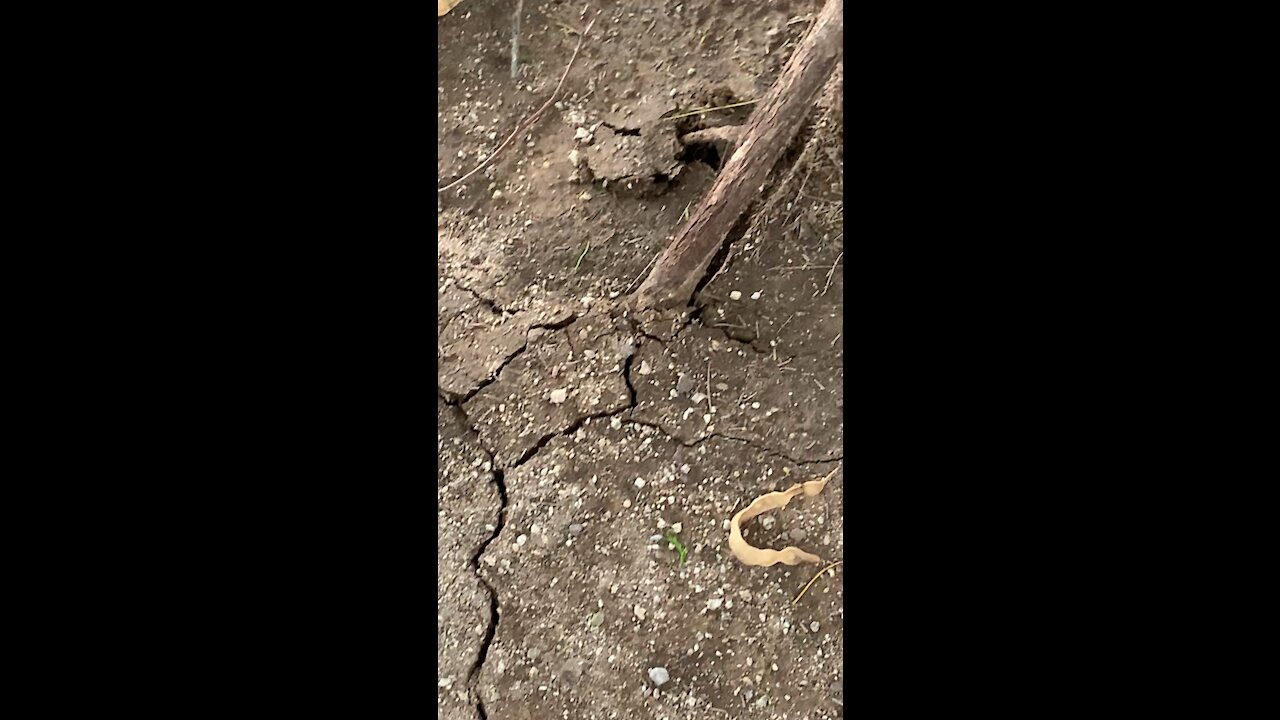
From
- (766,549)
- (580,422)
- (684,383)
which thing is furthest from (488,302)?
(766,549)

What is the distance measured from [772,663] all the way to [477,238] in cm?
119

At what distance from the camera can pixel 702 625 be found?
5.91 ft

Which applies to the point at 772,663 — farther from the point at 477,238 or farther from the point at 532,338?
the point at 477,238

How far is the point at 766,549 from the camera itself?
1.81 m

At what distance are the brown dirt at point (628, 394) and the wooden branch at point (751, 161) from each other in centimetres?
5

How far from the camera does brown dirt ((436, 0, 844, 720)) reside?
1803mm

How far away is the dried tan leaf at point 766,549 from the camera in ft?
5.88

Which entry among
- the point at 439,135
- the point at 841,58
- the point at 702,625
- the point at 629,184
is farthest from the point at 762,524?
the point at 439,135

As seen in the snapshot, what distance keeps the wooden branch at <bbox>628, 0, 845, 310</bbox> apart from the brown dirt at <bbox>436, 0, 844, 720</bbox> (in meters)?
0.05

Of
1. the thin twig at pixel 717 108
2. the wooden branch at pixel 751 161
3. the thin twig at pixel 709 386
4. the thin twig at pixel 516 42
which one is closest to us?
the wooden branch at pixel 751 161

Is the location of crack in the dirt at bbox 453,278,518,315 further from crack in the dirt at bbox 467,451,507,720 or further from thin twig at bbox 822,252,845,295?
thin twig at bbox 822,252,845,295

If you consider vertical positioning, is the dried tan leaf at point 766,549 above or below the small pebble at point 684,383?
below

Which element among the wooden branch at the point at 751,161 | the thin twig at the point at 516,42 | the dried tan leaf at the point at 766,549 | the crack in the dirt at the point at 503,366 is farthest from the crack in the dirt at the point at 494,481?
the thin twig at the point at 516,42

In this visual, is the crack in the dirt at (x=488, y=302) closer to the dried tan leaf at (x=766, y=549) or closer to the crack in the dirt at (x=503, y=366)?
the crack in the dirt at (x=503, y=366)
